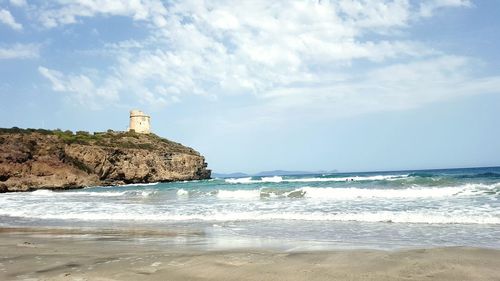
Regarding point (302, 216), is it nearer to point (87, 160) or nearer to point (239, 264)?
point (239, 264)

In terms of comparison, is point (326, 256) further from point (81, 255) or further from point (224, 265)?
point (81, 255)

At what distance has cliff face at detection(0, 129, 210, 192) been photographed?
45.7 m

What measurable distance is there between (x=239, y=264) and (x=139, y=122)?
87201 mm

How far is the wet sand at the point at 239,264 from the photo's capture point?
227 inches

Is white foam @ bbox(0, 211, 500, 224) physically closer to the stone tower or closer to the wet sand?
the wet sand

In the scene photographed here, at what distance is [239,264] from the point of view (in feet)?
21.6

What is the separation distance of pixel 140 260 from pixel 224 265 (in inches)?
59.2

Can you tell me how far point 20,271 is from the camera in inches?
245

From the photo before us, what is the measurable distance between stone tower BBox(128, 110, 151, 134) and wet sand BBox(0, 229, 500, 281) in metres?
83.8

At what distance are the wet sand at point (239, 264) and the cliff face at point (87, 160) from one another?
134ft

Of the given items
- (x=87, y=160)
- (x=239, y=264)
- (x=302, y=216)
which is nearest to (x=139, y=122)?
(x=87, y=160)

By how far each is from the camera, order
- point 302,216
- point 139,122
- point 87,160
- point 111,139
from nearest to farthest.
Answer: point 302,216 < point 87,160 < point 111,139 < point 139,122

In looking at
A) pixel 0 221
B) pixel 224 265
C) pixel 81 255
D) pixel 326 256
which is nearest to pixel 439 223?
pixel 326 256

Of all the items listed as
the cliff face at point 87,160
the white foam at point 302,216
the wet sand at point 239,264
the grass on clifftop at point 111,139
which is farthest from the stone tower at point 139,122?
the wet sand at point 239,264
